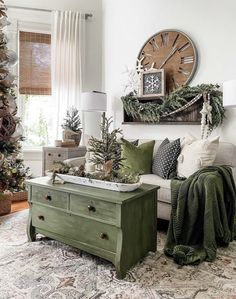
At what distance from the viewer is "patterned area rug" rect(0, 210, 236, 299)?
6.17 feet

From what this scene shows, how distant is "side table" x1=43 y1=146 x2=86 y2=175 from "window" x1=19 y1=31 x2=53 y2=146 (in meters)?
0.74

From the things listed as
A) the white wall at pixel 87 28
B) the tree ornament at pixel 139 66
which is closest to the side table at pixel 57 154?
the white wall at pixel 87 28

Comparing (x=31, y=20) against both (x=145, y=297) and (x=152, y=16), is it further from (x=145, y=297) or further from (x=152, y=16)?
(x=145, y=297)

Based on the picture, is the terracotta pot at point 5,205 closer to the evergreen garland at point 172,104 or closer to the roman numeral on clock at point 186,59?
the evergreen garland at point 172,104

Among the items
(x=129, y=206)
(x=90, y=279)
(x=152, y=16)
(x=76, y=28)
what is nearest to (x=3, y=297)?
(x=90, y=279)

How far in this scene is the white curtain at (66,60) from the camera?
4496 millimetres

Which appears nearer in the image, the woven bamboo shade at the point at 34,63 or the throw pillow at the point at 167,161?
the throw pillow at the point at 167,161

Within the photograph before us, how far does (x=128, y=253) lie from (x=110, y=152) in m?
0.81

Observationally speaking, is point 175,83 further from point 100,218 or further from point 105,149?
point 100,218

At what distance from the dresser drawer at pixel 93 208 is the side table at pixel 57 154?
181 centimetres

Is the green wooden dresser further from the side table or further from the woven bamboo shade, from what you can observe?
the woven bamboo shade

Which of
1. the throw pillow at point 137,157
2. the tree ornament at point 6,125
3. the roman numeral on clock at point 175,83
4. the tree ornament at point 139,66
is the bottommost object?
the throw pillow at point 137,157

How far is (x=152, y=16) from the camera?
12.9 ft

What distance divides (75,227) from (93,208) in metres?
0.29
